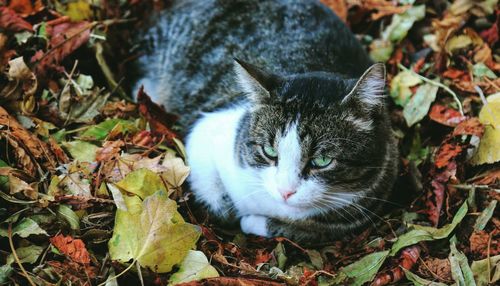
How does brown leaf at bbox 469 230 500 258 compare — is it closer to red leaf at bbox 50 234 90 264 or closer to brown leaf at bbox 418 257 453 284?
brown leaf at bbox 418 257 453 284

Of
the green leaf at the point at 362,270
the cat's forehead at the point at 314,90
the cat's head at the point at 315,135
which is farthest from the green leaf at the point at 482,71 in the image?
the green leaf at the point at 362,270

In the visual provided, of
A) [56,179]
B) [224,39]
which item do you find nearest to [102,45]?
[224,39]

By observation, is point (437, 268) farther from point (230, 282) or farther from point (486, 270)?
point (230, 282)

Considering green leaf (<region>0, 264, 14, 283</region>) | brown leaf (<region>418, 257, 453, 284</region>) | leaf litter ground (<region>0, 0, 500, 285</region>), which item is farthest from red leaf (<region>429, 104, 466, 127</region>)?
green leaf (<region>0, 264, 14, 283</region>)

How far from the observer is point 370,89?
2.65 meters

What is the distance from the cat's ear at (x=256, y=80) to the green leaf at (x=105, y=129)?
75cm

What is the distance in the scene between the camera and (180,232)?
8.64ft

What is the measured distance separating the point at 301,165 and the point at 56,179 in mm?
1134

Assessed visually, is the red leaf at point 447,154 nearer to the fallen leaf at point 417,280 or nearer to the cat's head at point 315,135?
the cat's head at point 315,135

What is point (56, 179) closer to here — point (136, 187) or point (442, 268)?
point (136, 187)

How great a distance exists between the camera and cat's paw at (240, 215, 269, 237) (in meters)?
3.15

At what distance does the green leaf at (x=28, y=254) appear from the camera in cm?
260

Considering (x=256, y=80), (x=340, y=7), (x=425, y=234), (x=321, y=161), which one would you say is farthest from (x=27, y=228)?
(x=340, y=7)

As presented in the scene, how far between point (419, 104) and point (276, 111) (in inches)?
44.4
